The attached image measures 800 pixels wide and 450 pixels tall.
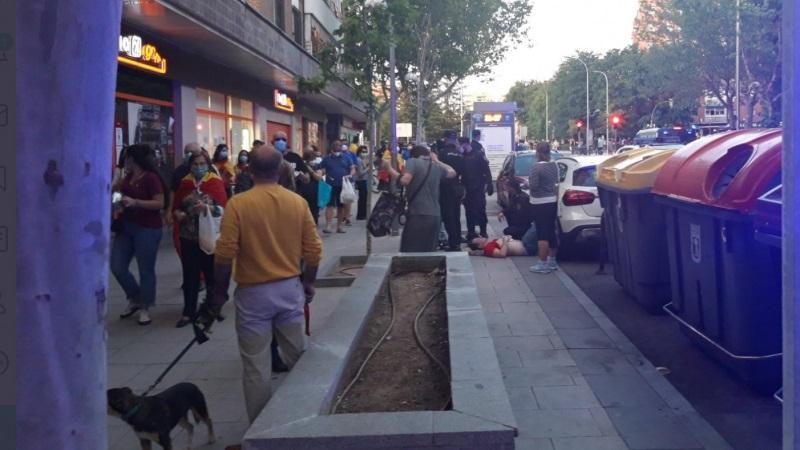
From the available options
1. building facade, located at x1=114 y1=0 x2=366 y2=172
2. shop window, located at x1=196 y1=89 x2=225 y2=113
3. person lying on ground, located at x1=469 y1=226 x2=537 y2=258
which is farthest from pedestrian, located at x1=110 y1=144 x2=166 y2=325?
shop window, located at x1=196 y1=89 x2=225 y2=113

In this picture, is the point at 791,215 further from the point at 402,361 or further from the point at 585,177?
the point at 585,177

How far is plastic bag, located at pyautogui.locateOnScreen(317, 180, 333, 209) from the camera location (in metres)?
14.4

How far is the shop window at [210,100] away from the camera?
18.3 meters

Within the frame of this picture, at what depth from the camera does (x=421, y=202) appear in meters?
9.75

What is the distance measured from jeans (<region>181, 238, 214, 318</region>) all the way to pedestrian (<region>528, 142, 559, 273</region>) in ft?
15.2

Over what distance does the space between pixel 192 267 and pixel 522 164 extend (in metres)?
13.5

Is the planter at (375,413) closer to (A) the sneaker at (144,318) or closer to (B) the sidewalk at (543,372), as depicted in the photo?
(B) the sidewalk at (543,372)

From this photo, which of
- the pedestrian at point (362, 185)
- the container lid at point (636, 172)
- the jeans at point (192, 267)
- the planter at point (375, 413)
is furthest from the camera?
the pedestrian at point (362, 185)

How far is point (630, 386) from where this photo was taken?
610 cm

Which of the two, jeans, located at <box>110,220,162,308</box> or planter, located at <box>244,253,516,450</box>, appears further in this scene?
jeans, located at <box>110,220,162,308</box>

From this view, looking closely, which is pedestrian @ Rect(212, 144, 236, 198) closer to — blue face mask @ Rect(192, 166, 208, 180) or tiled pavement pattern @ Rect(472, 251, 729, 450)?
blue face mask @ Rect(192, 166, 208, 180)

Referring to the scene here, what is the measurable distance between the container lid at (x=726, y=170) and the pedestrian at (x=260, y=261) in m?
3.03

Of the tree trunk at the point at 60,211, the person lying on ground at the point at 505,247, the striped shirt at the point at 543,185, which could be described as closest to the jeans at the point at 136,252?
the striped shirt at the point at 543,185

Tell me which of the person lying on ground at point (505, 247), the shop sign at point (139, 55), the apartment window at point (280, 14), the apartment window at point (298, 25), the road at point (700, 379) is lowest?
the road at point (700, 379)
